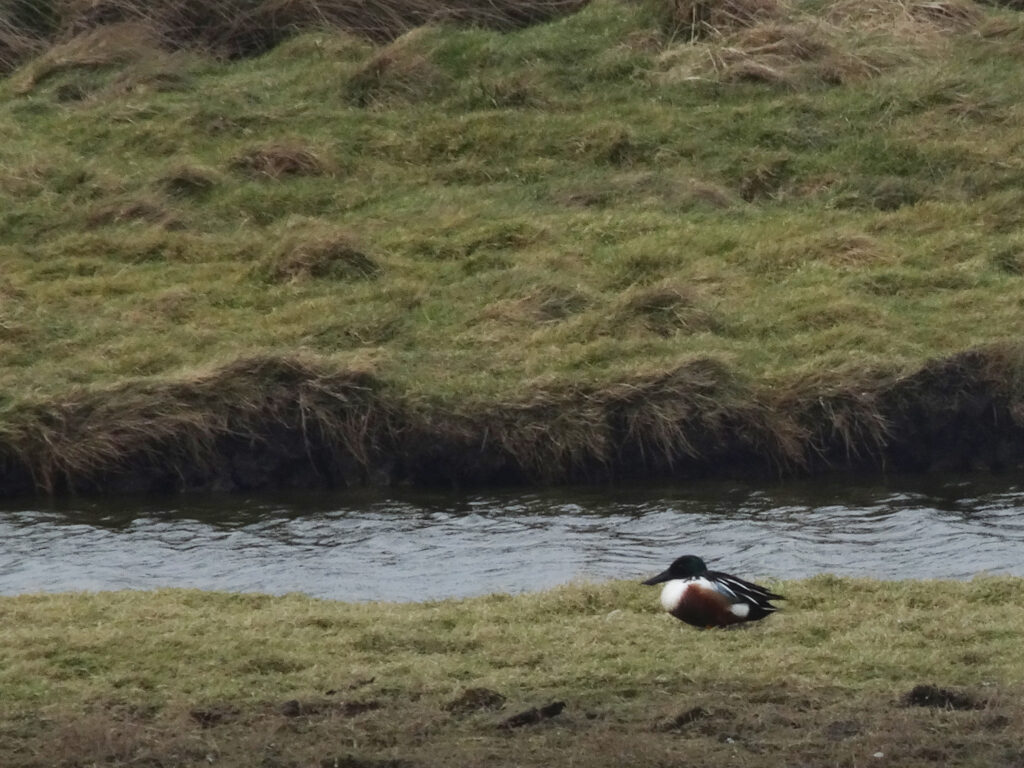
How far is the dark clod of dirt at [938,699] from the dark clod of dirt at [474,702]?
5.78ft

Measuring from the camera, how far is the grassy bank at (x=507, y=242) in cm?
1477

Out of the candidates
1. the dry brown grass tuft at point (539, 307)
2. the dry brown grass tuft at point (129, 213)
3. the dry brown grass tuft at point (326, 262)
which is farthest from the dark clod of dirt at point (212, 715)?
the dry brown grass tuft at point (129, 213)

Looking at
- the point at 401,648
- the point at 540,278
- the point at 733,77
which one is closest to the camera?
the point at 401,648

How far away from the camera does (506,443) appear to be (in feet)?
48.0

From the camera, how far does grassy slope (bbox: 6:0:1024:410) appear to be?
52.6 ft

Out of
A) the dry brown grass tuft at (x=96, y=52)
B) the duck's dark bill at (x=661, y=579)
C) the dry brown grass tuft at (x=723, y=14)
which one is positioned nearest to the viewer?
the duck's dark bill at (x=661, y=579)

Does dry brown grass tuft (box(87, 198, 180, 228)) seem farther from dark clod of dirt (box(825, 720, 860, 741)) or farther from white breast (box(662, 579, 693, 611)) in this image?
dark clod of dirt (box(825, 720, 860, 741))

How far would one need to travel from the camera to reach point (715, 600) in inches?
356

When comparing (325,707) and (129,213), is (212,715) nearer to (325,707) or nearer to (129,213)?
(325,707)

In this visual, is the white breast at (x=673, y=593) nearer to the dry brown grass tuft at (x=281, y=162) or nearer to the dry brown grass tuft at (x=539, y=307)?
the dry brown grass tuft at (x=539, y=307)

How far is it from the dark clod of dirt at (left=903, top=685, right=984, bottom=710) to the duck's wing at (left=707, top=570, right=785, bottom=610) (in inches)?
57.7

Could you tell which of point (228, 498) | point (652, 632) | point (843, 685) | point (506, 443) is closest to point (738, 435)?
point (506, 443)

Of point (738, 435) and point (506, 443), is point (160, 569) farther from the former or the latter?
point (738, 435)

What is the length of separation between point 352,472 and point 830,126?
323 inches
